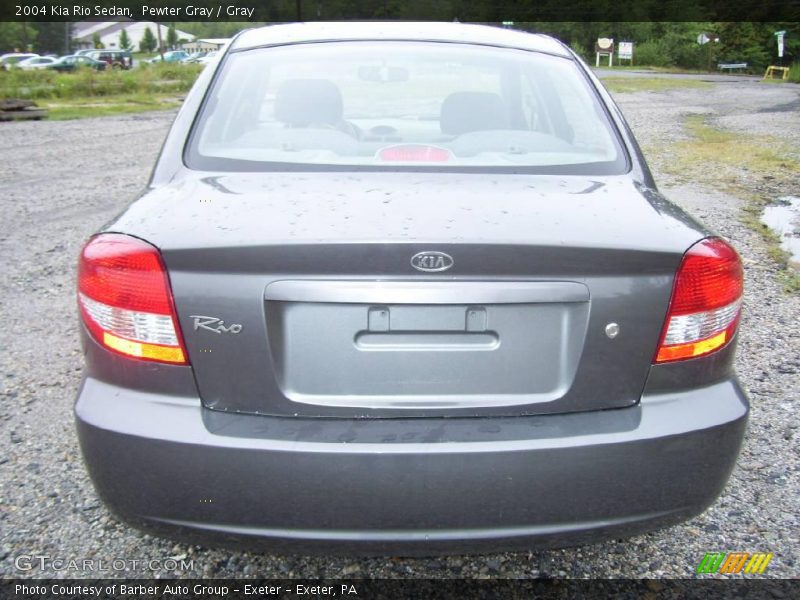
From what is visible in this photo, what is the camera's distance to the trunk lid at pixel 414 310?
1.63 m

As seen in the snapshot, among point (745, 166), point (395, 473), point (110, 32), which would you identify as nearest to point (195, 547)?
point (395, 473)

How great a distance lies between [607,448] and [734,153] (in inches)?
436

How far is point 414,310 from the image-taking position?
163 cm

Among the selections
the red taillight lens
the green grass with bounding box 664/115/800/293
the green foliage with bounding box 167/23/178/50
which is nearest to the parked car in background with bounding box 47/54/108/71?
the green grass with bounding box 664/115/800/293

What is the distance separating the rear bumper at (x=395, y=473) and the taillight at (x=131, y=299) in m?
0.12

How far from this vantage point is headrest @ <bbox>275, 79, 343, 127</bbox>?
2.56 m

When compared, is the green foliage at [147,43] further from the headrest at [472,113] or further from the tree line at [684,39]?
the headrest at [472,113]

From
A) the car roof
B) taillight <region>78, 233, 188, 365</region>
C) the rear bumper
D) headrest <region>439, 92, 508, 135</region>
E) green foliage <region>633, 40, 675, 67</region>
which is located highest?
the car roof

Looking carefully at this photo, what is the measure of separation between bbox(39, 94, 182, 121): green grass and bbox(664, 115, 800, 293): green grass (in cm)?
1413

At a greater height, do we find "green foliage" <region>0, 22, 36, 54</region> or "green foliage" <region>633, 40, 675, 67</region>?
"green foliage" <region>0, 22, 36, 54</region>

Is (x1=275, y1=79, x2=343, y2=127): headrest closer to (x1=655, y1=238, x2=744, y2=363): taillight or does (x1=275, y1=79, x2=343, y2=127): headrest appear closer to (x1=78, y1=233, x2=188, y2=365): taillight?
(x1=78, y1=233, x2=188, y2=365): taillight

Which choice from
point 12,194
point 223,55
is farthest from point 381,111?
point 12,194

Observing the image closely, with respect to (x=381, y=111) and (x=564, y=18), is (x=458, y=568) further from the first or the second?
(x=564, y=18)

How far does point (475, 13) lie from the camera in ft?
164
